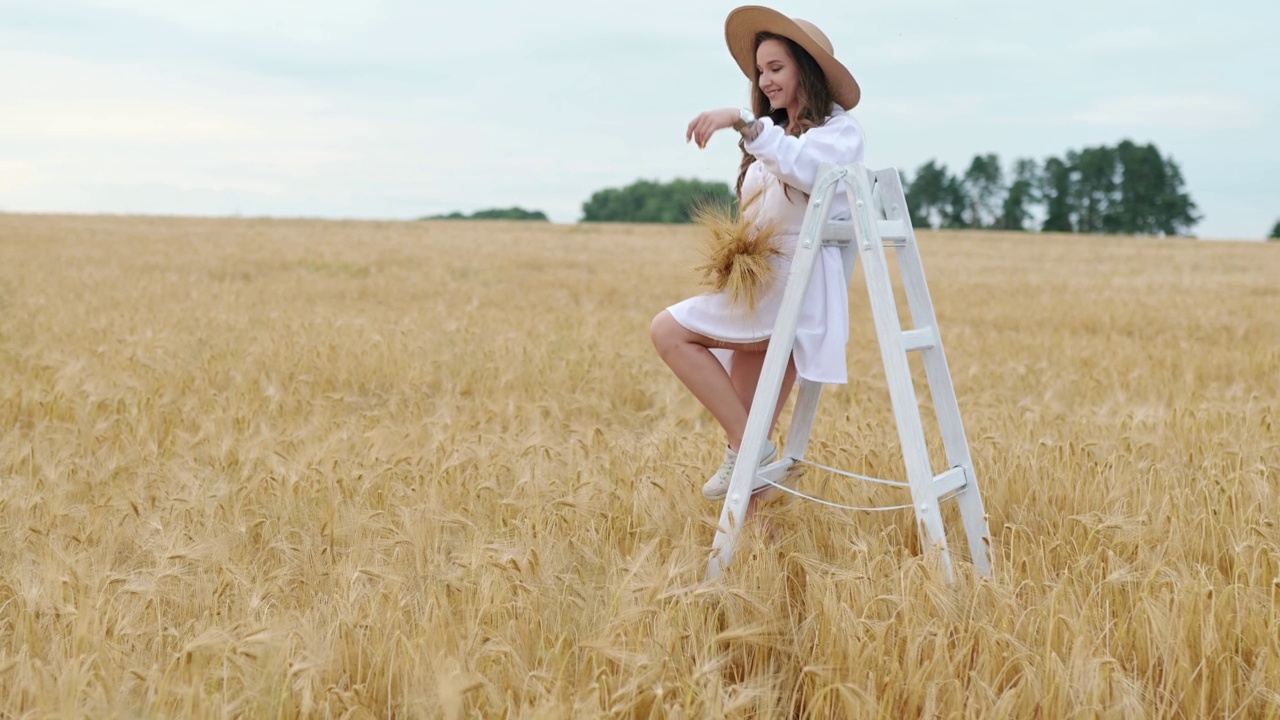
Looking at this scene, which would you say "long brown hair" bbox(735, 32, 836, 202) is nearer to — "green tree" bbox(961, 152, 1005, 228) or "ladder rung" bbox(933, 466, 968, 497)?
"ladder rung" bbox(933, 466, 968, 497)

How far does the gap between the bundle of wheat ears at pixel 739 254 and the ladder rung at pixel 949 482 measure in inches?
28.1

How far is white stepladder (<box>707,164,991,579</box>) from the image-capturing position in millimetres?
2711

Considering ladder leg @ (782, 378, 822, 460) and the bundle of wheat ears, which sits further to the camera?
ladder leg @ (782, 378, 822, 460)

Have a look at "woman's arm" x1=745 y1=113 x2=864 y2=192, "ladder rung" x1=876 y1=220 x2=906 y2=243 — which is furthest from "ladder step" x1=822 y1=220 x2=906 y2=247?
"woman's arm" x1=745 y1=113 x2=864 y2=192

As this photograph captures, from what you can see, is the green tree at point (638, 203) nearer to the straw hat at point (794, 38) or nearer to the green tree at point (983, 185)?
the green tree at point (983, 185)

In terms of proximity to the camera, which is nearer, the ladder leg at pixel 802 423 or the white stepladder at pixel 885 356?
the white stepladder at pixel 885 356

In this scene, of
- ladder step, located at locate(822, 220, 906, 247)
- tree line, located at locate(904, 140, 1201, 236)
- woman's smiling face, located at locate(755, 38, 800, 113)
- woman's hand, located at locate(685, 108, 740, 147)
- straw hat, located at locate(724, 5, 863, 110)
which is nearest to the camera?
woman's hand, located at locate(685, 108, 740, 147)

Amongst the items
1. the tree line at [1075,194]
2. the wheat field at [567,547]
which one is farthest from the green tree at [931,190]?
the wheat field at [567,547]

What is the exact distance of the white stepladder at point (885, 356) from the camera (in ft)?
8.89

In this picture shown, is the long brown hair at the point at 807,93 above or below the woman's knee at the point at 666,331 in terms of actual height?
above

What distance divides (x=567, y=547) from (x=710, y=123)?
1.29m

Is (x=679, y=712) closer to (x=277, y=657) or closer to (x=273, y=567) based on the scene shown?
(x=277, y=657)

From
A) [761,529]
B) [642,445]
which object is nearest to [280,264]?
[642,445]

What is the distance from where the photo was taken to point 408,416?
5.09 metres
